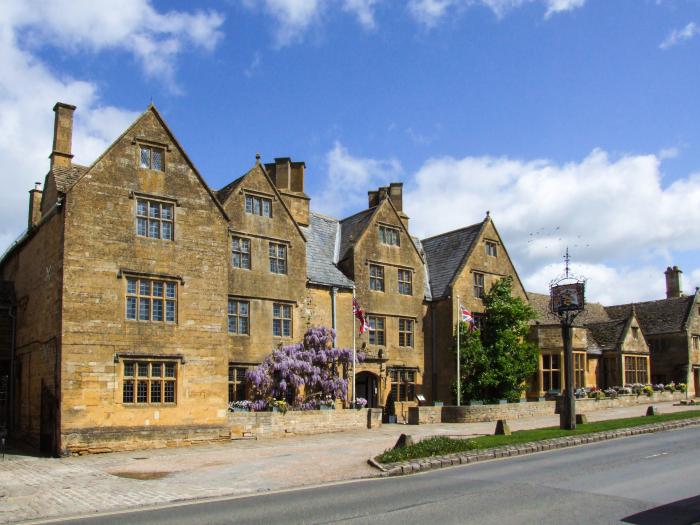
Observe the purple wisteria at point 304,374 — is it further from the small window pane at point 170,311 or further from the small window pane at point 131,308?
the small window pane at point 131,308

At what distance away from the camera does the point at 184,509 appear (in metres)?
14.0

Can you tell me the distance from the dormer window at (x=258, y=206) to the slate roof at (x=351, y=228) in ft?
20.3

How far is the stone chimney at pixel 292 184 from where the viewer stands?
38312 millimetres

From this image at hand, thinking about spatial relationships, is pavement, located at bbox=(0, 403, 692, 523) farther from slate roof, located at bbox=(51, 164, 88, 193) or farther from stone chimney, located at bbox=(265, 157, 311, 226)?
stone chimney, located at bbox=(265, 157, 311, 226)

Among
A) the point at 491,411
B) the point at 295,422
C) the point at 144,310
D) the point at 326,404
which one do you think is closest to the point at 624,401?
the point at 491,411

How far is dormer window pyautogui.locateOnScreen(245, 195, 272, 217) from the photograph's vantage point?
110 ft

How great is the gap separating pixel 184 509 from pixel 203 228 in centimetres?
1607

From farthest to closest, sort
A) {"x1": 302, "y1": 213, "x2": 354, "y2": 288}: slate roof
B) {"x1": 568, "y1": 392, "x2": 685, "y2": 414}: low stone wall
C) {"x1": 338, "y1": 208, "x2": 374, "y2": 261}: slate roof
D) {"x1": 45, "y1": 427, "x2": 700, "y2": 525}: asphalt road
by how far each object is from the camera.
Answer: {"x1": 568, "y1": 392, "x2": 685, "y2": 414}: low stone wall
{"x1": 338, "y1": 208, "x2": 374, "y2": 261}: slate roof
{"x1": 302, "y1": 213, "x2": 354, "y2": 288}: slate roof
{"x1": 45, "y1": 427, "x2": 700, "y2": 525}: asphalt road

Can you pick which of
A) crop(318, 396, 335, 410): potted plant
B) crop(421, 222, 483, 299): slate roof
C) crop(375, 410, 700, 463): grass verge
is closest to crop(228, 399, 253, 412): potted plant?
crop(318, 396, 335, 410): potted plant

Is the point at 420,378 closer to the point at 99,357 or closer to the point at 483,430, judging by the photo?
the point at 483,430

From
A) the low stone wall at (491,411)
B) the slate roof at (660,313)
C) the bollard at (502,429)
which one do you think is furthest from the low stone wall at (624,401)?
the bollard at (502,429)

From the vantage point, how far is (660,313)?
60500 mm

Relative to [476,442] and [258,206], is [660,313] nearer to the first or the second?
[258,206]

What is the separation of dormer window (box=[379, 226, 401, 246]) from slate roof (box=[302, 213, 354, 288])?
2.72 metres
